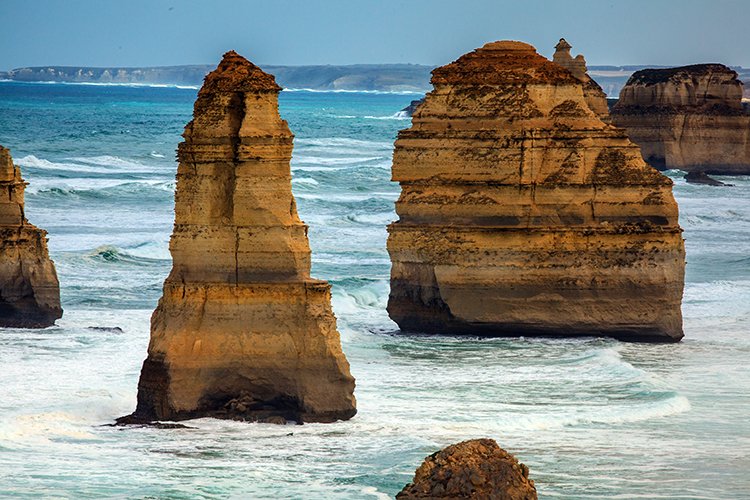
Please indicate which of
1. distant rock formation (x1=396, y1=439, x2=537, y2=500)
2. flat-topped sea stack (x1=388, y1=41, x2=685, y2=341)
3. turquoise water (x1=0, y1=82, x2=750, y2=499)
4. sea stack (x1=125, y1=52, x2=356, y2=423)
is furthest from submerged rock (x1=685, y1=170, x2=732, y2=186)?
distant rock formation (x1=396, y1=439, x2=537, y2=500)

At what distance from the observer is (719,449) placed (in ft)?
74.0

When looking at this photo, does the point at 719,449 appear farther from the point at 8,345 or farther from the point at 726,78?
the point at 726,78

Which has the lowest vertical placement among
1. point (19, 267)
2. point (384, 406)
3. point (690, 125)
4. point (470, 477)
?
point (384, 406)

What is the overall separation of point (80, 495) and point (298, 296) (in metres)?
4.55

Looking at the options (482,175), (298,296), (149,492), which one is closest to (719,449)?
(298,296)

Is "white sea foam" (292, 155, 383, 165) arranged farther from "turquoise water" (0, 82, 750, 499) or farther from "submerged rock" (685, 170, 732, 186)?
"turquoise water" (0, 82, 750, 499)

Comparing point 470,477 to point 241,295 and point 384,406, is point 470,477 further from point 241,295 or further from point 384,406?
point 384,406

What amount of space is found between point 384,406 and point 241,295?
281 cm

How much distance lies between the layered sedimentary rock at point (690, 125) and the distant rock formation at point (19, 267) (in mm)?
59552

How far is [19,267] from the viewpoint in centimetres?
3175

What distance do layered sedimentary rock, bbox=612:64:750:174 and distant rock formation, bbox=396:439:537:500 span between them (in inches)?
2962

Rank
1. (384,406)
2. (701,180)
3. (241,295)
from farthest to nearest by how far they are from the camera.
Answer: (701,180) → (384,406) → (241,295)

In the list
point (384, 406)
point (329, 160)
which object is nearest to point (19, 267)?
point (384, 406)

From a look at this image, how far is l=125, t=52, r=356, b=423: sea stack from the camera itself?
22.9m
